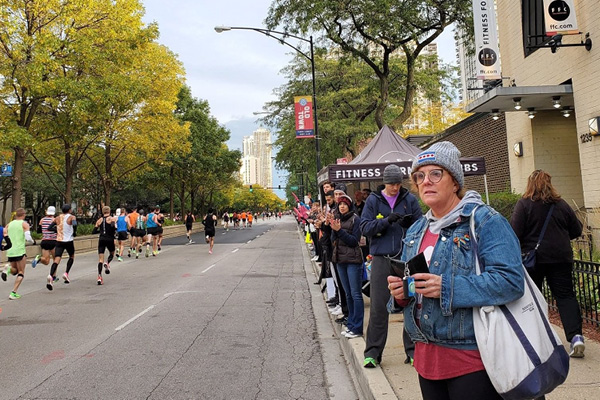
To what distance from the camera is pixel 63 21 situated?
707 inches

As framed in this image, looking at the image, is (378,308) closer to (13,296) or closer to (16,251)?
(16,251)

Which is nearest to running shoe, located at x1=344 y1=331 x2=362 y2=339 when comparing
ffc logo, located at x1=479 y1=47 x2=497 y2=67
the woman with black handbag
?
the woman with black handbag

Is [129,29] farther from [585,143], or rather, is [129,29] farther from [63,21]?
[585,143]

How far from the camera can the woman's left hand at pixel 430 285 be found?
193 cm

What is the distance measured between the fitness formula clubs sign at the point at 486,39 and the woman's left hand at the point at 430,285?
10964 millimetres

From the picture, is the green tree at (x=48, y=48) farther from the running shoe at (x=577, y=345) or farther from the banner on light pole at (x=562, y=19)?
the running shoe at (x=577, y=345)

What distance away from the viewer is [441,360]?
202 centimetres

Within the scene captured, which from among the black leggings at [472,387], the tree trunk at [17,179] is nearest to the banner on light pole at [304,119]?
the tree trunk at [17,179]

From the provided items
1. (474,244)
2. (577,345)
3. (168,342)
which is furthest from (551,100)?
(474,244)

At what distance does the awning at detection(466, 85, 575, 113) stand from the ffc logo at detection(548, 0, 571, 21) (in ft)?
4.73

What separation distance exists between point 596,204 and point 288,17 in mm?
12492

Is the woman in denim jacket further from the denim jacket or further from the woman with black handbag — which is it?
the woman with black handbag

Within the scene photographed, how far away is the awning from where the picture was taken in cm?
977

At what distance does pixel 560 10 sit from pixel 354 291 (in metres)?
8.11
